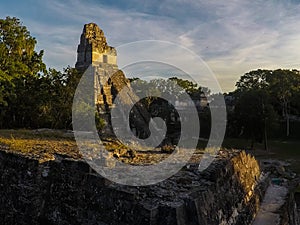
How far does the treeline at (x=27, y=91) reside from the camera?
13289 millimetres

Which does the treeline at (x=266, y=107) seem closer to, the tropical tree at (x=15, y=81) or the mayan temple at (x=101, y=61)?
the mayan temple at (x=101, y=61)

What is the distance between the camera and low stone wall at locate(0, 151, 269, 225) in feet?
12.8

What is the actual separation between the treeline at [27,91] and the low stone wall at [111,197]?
7.05m

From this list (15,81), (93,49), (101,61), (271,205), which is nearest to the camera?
(271,205)

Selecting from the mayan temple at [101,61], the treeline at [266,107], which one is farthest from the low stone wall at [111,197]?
the treeline at [266,107]

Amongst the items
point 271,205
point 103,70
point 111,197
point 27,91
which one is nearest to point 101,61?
point 103,70

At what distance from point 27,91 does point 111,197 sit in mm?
11114

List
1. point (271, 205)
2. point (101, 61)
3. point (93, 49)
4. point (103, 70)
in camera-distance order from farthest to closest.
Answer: point (101, 61) < point (93, 49) < point (103, 70) < point (271, 205)

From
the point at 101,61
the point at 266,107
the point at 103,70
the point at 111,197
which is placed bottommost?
the point at 111,197

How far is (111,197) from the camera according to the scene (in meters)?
4.09

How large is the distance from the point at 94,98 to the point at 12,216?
849 cm

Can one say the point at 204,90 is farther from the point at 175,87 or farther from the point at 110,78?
the point at 110,78

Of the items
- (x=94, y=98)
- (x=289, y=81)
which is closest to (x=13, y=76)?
(x=94, y=98)

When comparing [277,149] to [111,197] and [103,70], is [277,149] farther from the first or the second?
[111,197]
